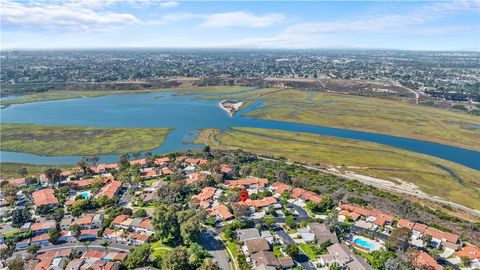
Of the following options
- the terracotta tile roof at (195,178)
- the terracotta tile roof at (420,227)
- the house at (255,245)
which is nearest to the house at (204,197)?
the terracotta tile roof at (195,178)

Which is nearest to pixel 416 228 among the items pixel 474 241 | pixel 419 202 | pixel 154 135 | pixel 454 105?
pixel 474 241

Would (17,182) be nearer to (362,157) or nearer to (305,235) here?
(305,235)

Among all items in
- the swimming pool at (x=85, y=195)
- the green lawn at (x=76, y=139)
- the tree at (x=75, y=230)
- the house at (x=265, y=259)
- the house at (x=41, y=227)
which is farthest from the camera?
the green lawn at (x=76, y=139)

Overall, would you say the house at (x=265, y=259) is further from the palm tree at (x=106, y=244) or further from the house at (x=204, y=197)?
the palm tree at (x=106, y=244)

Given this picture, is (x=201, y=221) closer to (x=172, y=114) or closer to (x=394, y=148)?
(x=394, y=148)

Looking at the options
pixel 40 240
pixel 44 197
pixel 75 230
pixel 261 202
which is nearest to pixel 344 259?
pixel 261 202

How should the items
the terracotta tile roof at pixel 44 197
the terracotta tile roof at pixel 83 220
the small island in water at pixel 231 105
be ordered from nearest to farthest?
1. the terracotta tile roof at pixel 83 220
2. the terracotta tile roof at pixel 44 197
3. the small island in water at pixel 231 105

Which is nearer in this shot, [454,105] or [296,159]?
[296,159]
